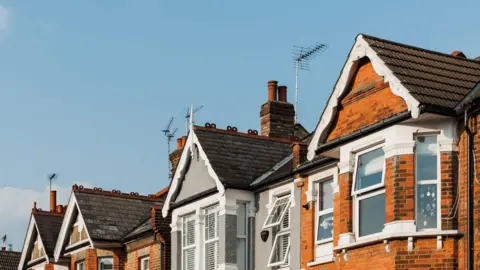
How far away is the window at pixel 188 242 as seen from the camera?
2939 centimetres

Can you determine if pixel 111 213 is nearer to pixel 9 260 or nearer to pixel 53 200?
pixel 53 200

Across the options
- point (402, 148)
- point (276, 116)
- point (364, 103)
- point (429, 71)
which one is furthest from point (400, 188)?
point (276, 116)

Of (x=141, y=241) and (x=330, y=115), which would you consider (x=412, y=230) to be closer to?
(x=330, y=115)

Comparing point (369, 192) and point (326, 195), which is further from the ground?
point (326, 195)

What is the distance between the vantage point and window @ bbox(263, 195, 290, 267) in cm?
2666

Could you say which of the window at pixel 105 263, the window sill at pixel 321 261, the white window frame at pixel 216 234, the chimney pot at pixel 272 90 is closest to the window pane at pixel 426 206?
the window sill at pixel 321 261

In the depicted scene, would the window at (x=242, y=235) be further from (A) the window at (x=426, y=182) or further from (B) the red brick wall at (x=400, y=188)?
(A) the window at (x=426, y=182)

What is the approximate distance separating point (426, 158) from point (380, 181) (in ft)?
3.42

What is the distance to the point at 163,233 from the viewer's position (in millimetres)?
32000

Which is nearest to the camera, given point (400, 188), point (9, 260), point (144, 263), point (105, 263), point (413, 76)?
point (400, 188)

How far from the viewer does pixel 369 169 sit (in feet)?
69.9

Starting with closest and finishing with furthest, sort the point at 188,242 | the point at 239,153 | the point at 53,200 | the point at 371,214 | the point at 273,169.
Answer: the point at 371,214
the point at 273,169
the point at 239,153
the point at 188,242
the point at 53,200

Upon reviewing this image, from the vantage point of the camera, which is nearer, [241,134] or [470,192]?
[470,192]

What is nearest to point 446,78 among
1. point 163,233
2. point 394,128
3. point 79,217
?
point 394,128
